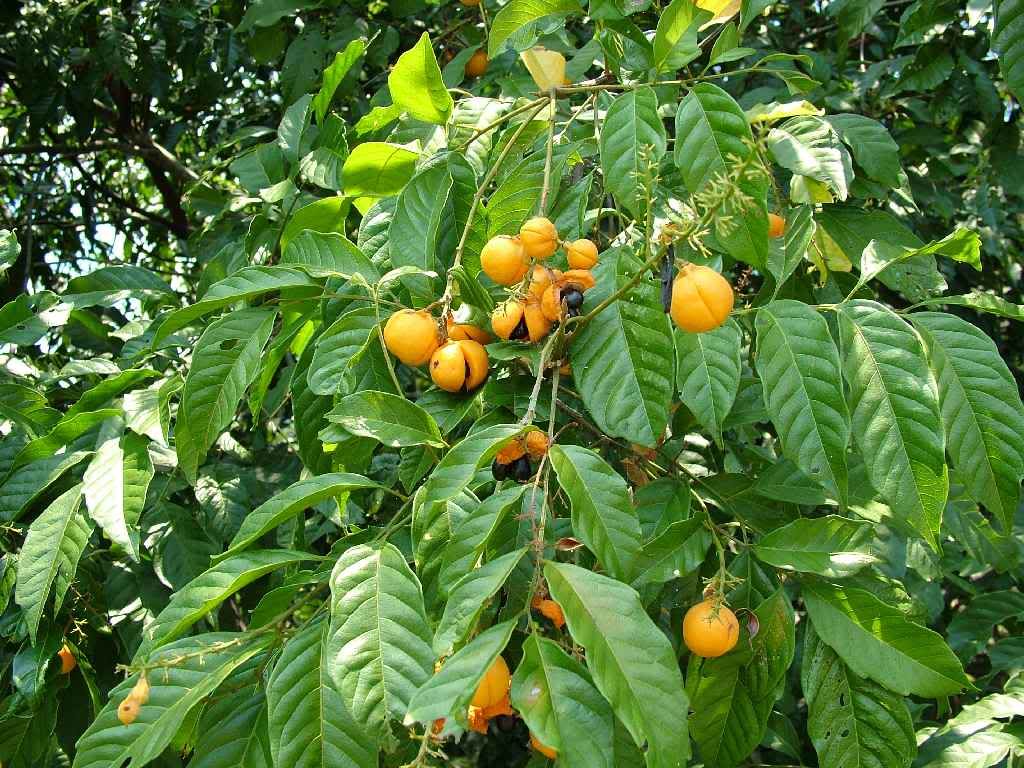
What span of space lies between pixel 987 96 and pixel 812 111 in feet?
4.40

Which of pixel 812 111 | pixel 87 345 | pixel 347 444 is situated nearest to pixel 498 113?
pixel 812 111

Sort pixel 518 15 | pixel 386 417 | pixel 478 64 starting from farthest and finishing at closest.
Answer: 1. pixel 478 64
2. pixel 518 15
3. pixel 386 417

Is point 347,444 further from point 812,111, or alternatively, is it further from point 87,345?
point 87,345

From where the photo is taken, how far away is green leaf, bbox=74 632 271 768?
0.94m

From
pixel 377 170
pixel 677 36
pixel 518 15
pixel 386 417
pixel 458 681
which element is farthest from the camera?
pixel 377 170

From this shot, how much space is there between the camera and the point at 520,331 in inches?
44.3

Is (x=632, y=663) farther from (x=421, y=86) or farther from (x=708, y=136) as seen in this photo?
(x=421, y=86)

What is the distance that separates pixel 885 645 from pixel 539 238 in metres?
0.59

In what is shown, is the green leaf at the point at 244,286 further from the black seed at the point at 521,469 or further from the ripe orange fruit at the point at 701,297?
the ripe orange fruit at the point at 701,297

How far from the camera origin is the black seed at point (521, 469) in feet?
3.47

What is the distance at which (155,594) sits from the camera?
189 cm

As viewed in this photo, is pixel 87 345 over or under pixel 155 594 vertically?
over

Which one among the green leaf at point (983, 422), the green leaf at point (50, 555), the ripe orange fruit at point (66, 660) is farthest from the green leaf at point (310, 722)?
the ripe orange fruit at point (66, 660)

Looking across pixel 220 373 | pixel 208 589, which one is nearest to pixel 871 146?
pixel 220 373
